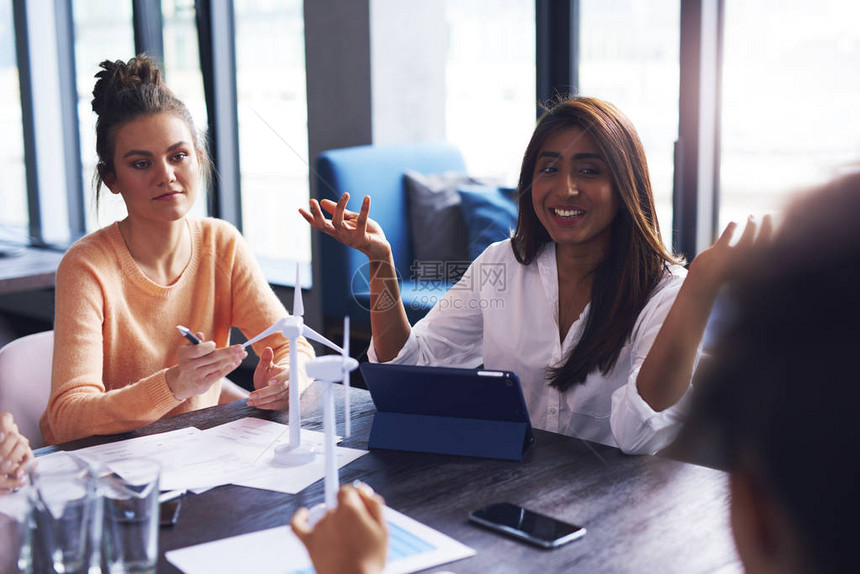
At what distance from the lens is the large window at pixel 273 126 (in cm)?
402

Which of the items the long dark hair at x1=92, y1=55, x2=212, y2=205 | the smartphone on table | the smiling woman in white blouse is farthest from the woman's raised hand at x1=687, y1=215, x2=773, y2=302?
the long dark hair at x1=92, y1=55, x2=212, y2=205

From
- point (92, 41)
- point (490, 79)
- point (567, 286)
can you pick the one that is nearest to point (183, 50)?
point (92, 41)

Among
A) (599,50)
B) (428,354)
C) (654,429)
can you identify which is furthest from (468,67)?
(654,429)

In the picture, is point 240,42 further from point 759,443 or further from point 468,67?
point 759,443

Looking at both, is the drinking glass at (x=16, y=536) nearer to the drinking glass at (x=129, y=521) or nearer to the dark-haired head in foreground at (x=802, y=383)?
the drinking glass at (x=129, y=521)

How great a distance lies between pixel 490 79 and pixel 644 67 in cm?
77

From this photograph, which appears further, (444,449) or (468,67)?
(468,67)

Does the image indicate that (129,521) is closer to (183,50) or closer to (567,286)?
(567,286)

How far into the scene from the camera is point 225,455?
125cm

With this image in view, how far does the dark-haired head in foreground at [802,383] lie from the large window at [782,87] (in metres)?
2.11

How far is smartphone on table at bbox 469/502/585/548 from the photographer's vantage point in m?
0.95

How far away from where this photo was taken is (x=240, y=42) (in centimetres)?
429

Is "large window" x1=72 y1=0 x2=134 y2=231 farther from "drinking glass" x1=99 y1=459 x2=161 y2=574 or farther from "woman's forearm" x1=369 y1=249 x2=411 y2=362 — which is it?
"drinking glass" x1=99 y1=459 x2=161 y2=574

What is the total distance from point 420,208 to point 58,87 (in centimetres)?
340
